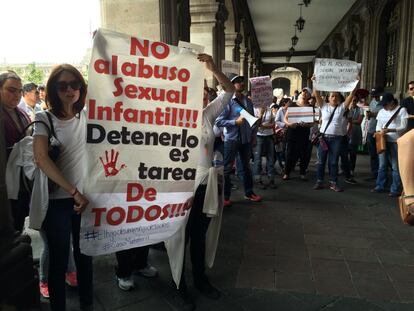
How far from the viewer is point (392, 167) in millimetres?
5863

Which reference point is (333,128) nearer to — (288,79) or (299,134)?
(299,134)

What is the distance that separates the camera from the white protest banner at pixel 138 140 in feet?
6.98

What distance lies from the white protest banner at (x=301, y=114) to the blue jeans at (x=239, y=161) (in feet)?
5.76

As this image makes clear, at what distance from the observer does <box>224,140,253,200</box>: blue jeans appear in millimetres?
5230

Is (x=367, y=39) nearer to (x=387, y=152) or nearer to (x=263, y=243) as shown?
(x=387, y=152)

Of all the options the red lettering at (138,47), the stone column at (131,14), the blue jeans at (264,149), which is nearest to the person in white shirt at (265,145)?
the blue jeans at (264,149)

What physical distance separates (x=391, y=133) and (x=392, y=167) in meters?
0.56

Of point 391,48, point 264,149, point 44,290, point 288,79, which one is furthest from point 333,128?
point 288,79

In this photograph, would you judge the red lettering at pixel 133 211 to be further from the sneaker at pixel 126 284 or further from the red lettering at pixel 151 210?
the sneaker at pixel 126 284

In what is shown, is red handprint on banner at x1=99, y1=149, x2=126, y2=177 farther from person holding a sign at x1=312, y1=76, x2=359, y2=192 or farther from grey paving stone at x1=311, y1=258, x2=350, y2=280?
person holding a sign at x1=312, y1=76, x2=359, y2=192

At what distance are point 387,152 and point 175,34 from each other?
4.02m

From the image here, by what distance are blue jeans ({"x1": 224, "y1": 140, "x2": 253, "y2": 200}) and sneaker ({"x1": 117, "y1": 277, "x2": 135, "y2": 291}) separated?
8.28 ft

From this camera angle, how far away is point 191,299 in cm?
269

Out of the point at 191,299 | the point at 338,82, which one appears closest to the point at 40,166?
the point at 191,299
